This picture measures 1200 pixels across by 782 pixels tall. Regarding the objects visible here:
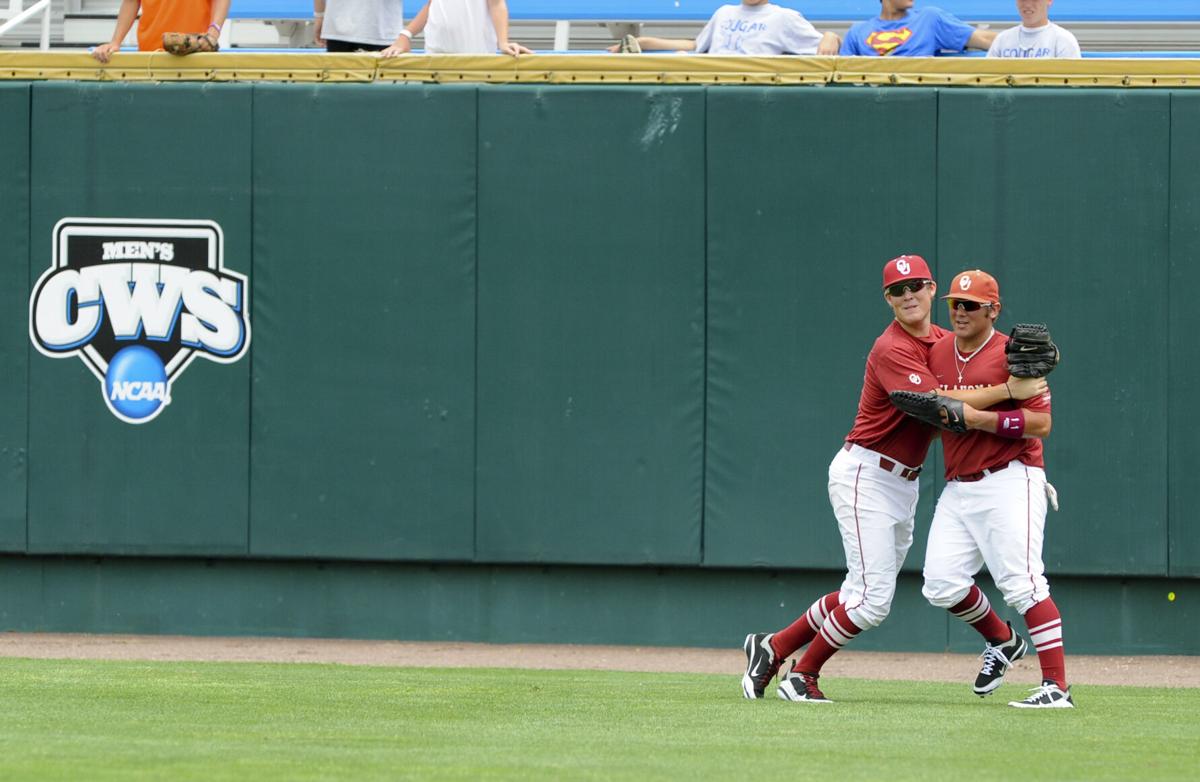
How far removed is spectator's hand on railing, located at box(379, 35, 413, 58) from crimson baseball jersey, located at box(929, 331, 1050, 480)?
188 inches

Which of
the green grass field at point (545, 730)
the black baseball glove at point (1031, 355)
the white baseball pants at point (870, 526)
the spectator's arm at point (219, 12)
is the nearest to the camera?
the green grass field at point (545, 730)

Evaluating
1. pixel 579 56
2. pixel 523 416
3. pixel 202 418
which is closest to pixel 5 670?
pixel 202 418

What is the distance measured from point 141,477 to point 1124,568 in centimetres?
597

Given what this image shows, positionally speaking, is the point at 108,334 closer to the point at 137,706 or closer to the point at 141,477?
the point at 141,477

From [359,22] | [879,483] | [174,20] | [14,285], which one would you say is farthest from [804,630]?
[174,20]

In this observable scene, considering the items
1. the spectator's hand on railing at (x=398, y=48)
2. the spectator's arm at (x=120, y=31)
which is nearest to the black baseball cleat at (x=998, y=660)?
the spectator's hand on railing at (x=398, y=48)

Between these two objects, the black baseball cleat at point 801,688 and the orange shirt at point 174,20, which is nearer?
the black baseball cleat at point 801,688

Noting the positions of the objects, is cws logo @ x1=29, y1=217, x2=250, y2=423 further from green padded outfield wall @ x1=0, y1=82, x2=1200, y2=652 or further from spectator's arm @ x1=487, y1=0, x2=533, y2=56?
spectator's arm @ x1=487, y1=0, x2=533, y2=56

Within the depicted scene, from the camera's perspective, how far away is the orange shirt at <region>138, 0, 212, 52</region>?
1147 cm

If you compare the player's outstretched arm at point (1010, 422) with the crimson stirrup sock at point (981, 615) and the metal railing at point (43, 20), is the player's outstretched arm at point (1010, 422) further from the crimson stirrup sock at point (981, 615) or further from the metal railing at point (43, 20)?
the metal railing at point (43, 20)

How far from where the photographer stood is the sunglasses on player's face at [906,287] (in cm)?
734

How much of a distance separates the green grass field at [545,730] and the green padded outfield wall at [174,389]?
2.28 meters

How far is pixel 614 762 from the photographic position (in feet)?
17.8

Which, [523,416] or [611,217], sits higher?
[611,217]
